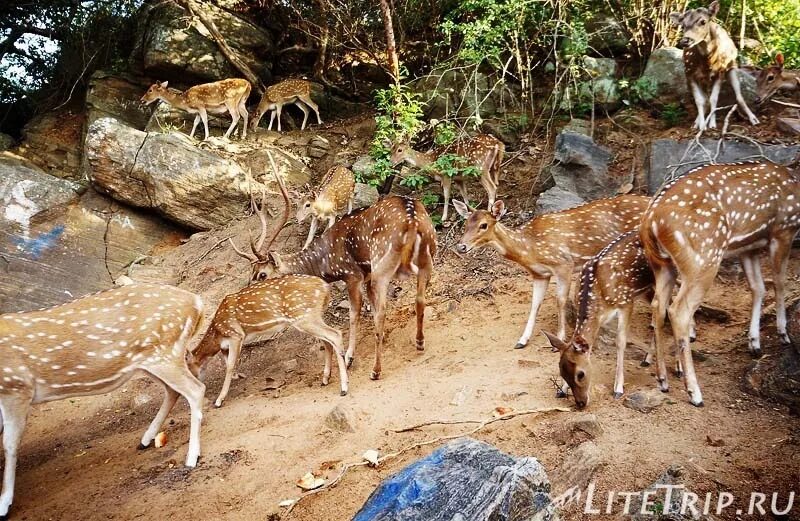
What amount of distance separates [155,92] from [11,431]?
875 cm

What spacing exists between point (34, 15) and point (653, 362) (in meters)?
14.5

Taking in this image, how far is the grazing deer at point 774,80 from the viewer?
8703 millimetres

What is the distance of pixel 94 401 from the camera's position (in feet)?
26.2

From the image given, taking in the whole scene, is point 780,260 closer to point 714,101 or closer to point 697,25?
point 714,101

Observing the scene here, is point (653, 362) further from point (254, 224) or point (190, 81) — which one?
point (190, 81)

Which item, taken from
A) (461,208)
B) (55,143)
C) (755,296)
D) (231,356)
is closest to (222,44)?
(55,143)

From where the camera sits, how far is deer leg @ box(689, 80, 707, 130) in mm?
8930

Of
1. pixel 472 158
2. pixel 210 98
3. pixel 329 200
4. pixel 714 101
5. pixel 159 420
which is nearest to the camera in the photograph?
pixel 159 420

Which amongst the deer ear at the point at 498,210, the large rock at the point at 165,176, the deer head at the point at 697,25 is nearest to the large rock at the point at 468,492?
the deer ear at the point at 498,210

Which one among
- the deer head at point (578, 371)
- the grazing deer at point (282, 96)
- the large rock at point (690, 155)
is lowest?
the deer head at point (578, 371)

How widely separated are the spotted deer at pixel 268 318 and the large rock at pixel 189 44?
7930mm

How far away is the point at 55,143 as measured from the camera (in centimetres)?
1288

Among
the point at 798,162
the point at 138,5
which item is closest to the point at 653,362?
the point at 798,162

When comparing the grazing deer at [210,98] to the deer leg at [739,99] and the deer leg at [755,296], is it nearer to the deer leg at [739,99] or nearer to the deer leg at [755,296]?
the deer leg at [739,99]
